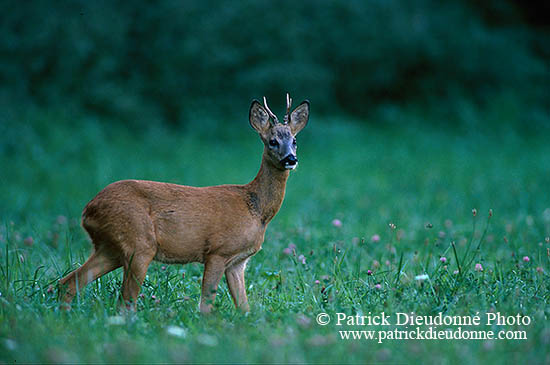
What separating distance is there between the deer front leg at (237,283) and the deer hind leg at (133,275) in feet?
2.14

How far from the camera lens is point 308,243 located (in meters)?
5.88

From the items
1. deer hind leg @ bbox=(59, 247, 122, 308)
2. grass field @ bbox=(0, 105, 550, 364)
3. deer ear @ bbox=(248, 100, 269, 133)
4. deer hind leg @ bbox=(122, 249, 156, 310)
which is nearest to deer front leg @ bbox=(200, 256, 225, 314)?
grass field @ bbox=(0, 105, 550, 364)

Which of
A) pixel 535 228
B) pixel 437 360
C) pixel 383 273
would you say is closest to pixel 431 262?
pixel 383 273

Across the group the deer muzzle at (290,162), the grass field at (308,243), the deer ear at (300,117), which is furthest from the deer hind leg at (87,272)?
Result: the deer ear at (300,117)

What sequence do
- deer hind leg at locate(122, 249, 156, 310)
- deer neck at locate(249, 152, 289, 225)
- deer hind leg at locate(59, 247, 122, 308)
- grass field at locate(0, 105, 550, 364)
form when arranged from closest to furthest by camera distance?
grass field at locate(0, 105, 550, 364) < deer hind leg at locate(122, 249, 156, 310) < deer hind leg at locate(59, 247, 122, 308) < deer neck at locate(249, 152, 289, 225)

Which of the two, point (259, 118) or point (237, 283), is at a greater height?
point (259, 118)

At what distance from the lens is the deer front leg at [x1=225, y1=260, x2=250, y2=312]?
435cm

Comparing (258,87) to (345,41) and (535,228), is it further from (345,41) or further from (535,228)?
(535,228)

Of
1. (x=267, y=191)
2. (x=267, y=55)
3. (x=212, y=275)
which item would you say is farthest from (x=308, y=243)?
(x=267, y=55)

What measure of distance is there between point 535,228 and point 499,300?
2942 mm

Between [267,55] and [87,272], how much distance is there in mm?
12054

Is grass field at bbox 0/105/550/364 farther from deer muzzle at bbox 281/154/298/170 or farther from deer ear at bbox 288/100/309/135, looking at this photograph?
deer ear at bbox 288/100/309/135

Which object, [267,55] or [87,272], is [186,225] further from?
[267,55]

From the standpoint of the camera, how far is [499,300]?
4.01 meters
